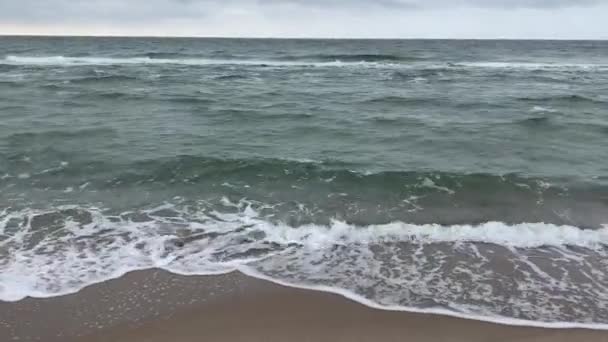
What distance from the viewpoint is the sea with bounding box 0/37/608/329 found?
20.5 ft

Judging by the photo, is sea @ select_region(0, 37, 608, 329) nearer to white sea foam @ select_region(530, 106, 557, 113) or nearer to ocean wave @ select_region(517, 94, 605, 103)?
white sea foam @ select_region(530, 106, 557, 113)

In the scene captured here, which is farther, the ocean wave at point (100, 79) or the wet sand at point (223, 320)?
the ocean wave at point (100, 79)

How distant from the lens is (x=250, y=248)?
285 inches

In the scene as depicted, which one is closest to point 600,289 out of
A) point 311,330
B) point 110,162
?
point 311,330

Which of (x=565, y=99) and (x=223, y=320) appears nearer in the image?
(x=223, y=320)

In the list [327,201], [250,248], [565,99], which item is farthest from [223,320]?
[565,99]

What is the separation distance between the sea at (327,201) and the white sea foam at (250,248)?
3 cm

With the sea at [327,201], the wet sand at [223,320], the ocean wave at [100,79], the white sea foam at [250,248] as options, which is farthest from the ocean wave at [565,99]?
the ocean wave at [100,79]

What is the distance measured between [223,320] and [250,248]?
1950 mm

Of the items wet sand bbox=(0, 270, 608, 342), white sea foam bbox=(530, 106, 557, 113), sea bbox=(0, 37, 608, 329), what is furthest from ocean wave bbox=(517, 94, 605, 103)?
wet sand bbox=(0, 270, 608, 342)

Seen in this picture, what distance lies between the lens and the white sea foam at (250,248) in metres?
6.13

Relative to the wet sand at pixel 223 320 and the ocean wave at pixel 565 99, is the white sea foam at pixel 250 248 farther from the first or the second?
the ocean wave at pixel 565 99

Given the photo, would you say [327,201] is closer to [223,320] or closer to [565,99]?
[223,320]

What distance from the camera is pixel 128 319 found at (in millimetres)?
5301
